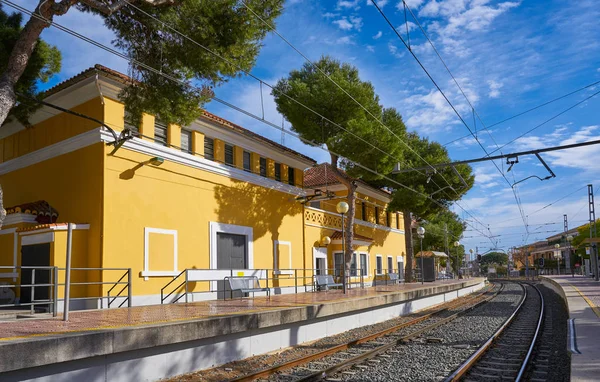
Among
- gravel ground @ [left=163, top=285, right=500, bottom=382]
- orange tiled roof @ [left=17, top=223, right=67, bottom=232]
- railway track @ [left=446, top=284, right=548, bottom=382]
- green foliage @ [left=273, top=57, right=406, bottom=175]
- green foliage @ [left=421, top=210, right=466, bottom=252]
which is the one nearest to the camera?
gravel ground @ [left=163, top=285, right=500, bottom=382]

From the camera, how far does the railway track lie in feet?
27.4

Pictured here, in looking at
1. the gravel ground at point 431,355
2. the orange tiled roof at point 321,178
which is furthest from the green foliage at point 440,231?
the gravel ground at point 431,355

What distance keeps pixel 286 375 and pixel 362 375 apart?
4.29ft

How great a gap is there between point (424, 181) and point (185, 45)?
919 inches

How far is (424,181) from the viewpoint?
32.4m

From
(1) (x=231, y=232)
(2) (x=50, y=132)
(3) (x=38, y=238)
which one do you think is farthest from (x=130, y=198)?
(1) (x=231, y=232)

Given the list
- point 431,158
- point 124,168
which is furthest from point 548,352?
point 431,158

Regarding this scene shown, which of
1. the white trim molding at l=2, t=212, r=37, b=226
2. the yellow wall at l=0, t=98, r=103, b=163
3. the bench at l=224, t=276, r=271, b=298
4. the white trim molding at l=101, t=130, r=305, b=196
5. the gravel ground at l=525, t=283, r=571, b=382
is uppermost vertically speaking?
the yellow wall at l=0, t=98, r=103, b=163

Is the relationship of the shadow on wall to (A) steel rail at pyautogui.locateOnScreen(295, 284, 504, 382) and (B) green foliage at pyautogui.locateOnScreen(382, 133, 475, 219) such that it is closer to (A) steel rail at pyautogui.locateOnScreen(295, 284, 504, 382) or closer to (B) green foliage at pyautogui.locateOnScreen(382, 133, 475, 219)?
(A) steel rail at pyautogui.locateOnScreen(295, 284, 504, 382)

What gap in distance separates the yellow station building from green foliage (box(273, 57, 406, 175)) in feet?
8.14

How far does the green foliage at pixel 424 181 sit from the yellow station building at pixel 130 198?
12.2 meters

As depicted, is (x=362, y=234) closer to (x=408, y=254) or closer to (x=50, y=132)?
(x=408, y=254)

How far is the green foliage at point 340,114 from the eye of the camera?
2189 centimetres

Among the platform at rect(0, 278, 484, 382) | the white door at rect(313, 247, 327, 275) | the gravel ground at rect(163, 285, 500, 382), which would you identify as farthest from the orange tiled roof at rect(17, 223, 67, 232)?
the white door at rect(313, 247, 327, 275)
